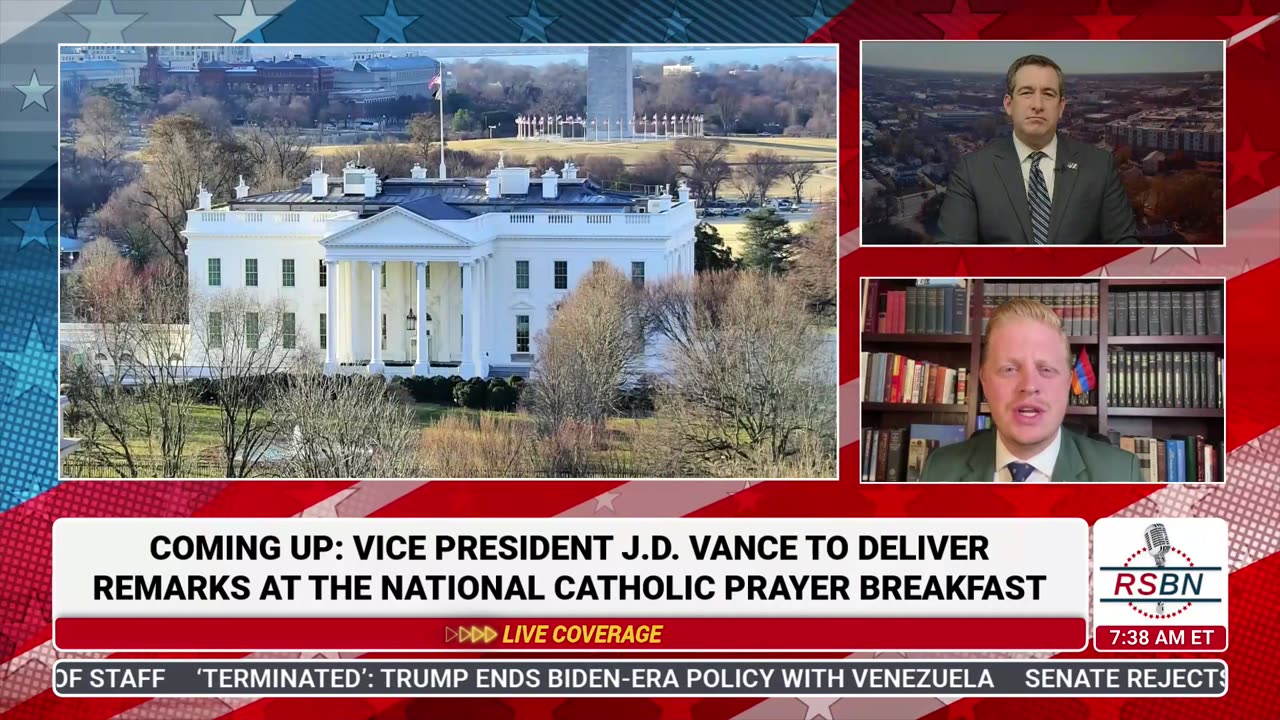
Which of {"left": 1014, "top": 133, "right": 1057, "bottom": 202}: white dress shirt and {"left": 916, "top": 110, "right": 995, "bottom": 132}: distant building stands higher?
{"left": 916, "top": 110, "right": 995, "bottom": 132}: distant building

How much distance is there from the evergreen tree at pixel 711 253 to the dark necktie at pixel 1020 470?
116cm

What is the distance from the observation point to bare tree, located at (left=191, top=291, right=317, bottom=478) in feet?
17.7

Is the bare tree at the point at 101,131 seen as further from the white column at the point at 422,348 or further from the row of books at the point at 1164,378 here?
the row of books at the point at 1164,378

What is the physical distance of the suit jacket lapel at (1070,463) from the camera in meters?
5.38

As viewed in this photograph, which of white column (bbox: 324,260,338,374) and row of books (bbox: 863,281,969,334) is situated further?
white column (bbox: 324,260,338,374)

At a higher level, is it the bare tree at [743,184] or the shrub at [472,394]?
the bare tree at [743,184]

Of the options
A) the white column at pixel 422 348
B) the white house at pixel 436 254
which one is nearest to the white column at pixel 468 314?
the white house at pixel 436 254

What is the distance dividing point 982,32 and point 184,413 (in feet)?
9.79

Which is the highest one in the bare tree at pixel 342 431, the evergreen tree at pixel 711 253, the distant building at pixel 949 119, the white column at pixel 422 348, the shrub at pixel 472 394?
the distant building at pixel 949 119

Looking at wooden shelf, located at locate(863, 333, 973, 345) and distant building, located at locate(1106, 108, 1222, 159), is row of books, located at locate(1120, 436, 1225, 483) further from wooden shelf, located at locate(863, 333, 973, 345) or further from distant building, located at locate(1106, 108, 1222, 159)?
distant building, located at locate(1106, 108, 1222, 159)

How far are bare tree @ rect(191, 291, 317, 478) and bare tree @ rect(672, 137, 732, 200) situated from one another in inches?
58.8

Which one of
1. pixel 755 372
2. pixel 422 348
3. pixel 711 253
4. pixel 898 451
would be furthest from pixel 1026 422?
pixel 422 348

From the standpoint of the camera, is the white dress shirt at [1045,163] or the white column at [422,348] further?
the white column at [422,348]

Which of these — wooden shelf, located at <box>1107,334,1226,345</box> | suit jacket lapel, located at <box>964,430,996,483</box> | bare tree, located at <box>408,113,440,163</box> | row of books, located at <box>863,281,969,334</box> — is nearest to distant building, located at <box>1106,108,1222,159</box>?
wooden shelf, located at <box>1107,334,1226,345</box>
